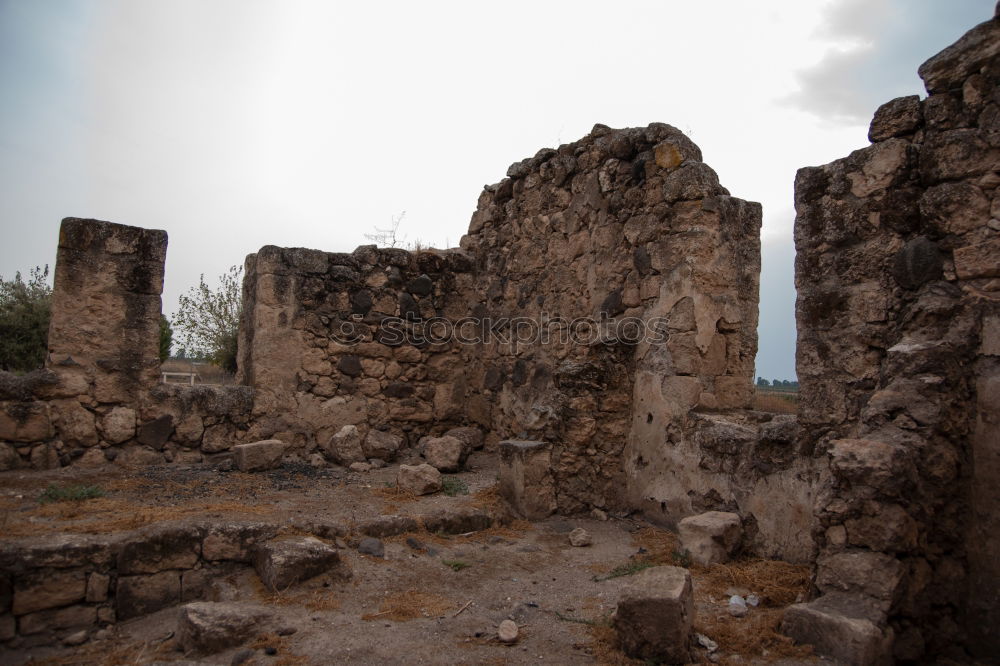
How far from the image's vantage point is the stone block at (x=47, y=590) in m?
3.42

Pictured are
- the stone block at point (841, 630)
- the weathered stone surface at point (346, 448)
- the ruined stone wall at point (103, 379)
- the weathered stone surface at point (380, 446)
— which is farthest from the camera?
the weathered stone surface at point (380, 446)

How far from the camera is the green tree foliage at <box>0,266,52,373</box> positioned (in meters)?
11.5

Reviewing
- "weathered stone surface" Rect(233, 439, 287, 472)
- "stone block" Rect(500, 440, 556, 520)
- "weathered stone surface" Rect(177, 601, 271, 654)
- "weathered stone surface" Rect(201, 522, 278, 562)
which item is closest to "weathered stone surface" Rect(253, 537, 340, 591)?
"weathered stone surface" Rect(201, 522, 278, 562)

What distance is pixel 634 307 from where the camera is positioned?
5.40 m

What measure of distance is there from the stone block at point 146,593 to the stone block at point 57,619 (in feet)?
0.45

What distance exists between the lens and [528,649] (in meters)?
3.01

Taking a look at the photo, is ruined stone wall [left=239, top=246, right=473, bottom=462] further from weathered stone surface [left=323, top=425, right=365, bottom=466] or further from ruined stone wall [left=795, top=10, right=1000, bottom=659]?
ruined stone wall [left=795, top=10, right=1000, bottom=659]

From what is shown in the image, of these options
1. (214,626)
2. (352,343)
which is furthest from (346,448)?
(214,626)

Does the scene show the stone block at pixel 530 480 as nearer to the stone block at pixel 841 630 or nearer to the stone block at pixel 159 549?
the stone block at pixel 159 549

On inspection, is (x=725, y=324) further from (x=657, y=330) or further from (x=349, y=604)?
(x=349, y=604)

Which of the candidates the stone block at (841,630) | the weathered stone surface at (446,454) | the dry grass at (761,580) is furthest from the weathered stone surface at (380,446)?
the stone block at (841,630)

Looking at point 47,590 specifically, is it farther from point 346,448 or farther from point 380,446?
point 380,446

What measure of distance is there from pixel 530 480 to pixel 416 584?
1.52 meters

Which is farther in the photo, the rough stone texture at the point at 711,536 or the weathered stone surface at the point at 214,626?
the rough stone texture at the point at 711,536
